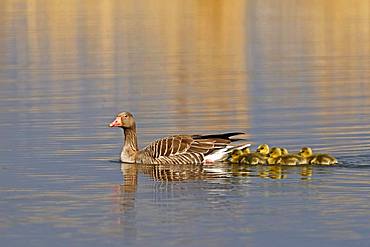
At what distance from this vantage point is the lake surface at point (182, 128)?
14000mm

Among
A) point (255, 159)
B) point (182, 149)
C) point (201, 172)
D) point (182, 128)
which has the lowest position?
point (201, 172)

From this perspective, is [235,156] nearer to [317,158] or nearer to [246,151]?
[246,151]

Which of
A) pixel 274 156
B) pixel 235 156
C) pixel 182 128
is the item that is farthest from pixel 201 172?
pixel 182 128

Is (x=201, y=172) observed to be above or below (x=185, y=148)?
below

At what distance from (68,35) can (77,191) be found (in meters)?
30.6

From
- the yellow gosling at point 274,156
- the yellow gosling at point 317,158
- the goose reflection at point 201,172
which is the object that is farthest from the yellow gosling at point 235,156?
the yellow gosling at point 317,158

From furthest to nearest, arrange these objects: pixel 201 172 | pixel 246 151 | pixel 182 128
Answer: pixel 182 128 < pixel 246 151 < pixel 201 172

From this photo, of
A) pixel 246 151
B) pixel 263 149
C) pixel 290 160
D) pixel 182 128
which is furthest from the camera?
pixel 182 128

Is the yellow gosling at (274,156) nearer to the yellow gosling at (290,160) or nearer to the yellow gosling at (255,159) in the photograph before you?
the yellow gosling at (290,160)

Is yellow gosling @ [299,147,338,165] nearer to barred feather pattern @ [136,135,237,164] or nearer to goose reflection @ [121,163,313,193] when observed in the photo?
goose reflection @ [121,163,313,193]

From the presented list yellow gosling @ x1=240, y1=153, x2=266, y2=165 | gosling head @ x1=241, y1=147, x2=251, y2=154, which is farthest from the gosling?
gosling head @ x1=241, y1=147, x2=251, y2=154

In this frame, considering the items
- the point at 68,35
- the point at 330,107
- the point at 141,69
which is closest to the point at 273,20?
the point at 68,35

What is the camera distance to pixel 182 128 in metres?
21.7

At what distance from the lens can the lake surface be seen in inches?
551
